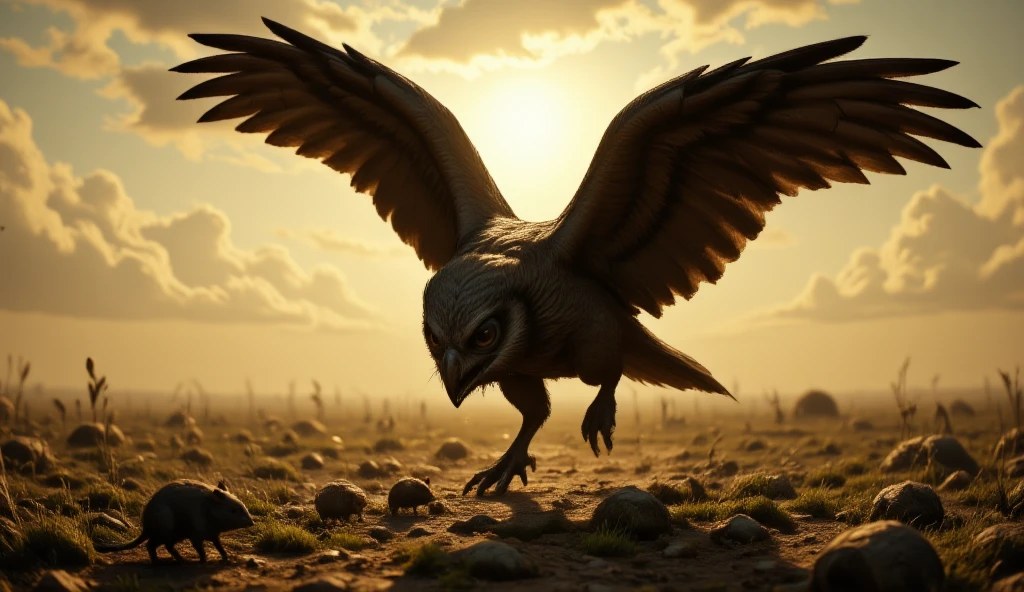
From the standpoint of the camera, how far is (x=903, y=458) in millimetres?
9930

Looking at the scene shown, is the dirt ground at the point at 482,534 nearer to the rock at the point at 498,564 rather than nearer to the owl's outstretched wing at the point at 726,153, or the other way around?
the rock at the point at 498,564

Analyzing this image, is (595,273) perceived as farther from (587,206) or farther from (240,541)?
(240,541)

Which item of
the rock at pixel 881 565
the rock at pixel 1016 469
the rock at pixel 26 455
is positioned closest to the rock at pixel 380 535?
the rock at pixel 881 565

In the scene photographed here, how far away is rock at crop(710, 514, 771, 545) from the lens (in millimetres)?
5348

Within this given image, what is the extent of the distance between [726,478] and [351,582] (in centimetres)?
678

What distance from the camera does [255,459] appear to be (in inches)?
472

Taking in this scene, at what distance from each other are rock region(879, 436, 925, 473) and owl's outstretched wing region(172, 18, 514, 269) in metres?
6.55

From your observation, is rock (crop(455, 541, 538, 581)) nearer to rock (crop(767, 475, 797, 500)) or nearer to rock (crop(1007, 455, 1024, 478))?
rock (crop(767, 475, 797, 500))

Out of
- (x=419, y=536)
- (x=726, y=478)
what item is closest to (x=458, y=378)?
(x=419, y=536)

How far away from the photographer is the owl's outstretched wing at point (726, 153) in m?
5.51

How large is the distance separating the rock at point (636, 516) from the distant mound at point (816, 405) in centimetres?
2517

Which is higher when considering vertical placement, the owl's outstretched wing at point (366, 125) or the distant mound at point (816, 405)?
the owl's outstretched wing at point (366, 125)

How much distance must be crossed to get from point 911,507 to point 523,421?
12.0 feet

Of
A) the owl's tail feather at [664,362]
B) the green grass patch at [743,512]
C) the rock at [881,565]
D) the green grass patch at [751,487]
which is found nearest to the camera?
the rock at [881,565]
